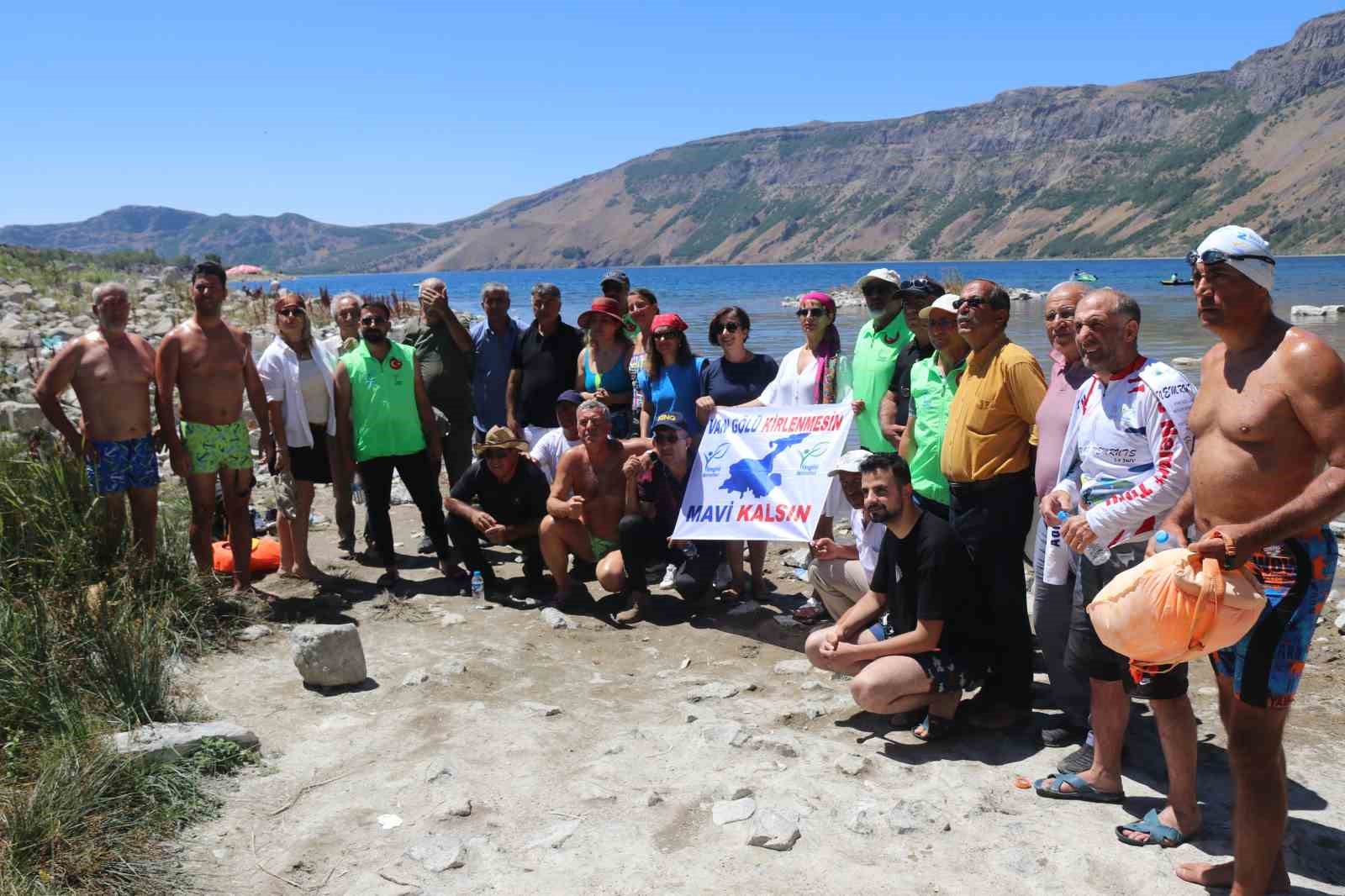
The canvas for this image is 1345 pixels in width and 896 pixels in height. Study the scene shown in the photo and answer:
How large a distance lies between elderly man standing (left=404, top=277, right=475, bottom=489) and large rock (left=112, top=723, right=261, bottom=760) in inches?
161

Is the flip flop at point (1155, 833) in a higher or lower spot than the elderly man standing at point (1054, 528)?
lower

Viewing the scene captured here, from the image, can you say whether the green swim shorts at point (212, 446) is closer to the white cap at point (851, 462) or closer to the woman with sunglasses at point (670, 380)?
the woman with sunglasses at point (670, 380)

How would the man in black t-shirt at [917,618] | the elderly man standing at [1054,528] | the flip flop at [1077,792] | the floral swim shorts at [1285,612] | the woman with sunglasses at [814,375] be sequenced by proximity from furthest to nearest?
1. the woman with sunglasses at [814,375]
2. the man in black t-shirt at [917,618]
3. the elderly man standing at [1054,528]
4. the flip flop at [1077,792]
5. the floral swim shorts at [1285,612]

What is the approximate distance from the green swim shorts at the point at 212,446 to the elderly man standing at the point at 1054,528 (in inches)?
202

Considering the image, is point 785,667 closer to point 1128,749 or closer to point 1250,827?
point 1128,749

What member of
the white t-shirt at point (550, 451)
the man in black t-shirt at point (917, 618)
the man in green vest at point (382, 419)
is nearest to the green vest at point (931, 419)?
the man in black t-shirt at point (917, 618)

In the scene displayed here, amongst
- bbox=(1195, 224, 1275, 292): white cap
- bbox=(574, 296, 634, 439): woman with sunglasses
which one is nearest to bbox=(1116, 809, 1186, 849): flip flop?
bbox=(1195, 224, 1275, 292): white cap

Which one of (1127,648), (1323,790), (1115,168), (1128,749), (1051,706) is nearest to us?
(1127,648)

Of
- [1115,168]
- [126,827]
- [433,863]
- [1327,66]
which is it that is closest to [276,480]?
[126,827]

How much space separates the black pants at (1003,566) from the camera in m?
5.10

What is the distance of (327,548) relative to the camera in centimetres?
902

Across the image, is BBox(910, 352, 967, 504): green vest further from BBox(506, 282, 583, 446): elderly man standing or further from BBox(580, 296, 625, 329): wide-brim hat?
BBox(506, 282, 583, 446): elderly man standing

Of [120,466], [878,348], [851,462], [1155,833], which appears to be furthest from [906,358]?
[120,466]

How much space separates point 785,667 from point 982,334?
7.74 ft
